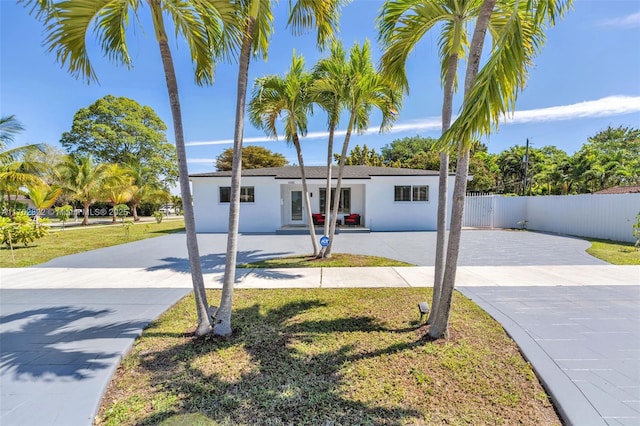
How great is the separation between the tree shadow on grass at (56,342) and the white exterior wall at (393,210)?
1378cm

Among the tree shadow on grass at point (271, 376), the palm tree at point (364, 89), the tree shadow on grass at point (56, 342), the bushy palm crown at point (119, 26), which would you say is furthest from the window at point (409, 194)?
the tree shadow on grass at point (56, 342)

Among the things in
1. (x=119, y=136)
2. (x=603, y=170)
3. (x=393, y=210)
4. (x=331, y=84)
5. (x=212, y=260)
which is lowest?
(x=212, y=260)

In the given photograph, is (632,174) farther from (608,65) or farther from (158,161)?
(158,161)

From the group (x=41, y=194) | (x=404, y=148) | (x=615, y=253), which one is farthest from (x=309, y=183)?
(x=404, y=148)

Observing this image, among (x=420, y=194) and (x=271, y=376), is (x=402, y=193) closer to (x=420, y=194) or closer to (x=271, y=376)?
(x=420, y=194)

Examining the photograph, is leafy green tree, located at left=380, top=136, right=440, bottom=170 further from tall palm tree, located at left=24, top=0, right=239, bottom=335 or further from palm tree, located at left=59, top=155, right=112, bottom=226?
tall palm tree, located at left=24, top=0, right=239, bottom=335

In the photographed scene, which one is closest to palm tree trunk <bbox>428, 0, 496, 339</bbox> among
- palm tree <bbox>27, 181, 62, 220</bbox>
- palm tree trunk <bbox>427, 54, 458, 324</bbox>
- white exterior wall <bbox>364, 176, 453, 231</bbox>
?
palm tree trunk <bbox>427, 54, 458, 324</bbox>

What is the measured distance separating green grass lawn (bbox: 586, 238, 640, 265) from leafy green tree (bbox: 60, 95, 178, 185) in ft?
122

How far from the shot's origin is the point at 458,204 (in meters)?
3.41

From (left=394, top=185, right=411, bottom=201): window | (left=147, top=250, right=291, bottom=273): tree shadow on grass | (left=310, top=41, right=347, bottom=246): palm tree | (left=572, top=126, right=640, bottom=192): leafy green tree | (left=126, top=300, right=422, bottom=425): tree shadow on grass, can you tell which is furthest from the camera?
(left=572, top=126, right=640, bottom=192): leafy green tree

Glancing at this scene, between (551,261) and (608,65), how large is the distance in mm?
5369

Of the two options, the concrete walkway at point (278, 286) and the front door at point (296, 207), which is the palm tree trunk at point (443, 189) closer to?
the concrete walkway at point (278, 286)

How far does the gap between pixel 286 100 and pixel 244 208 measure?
933 centimetres

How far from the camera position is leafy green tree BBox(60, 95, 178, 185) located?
29.2 m
